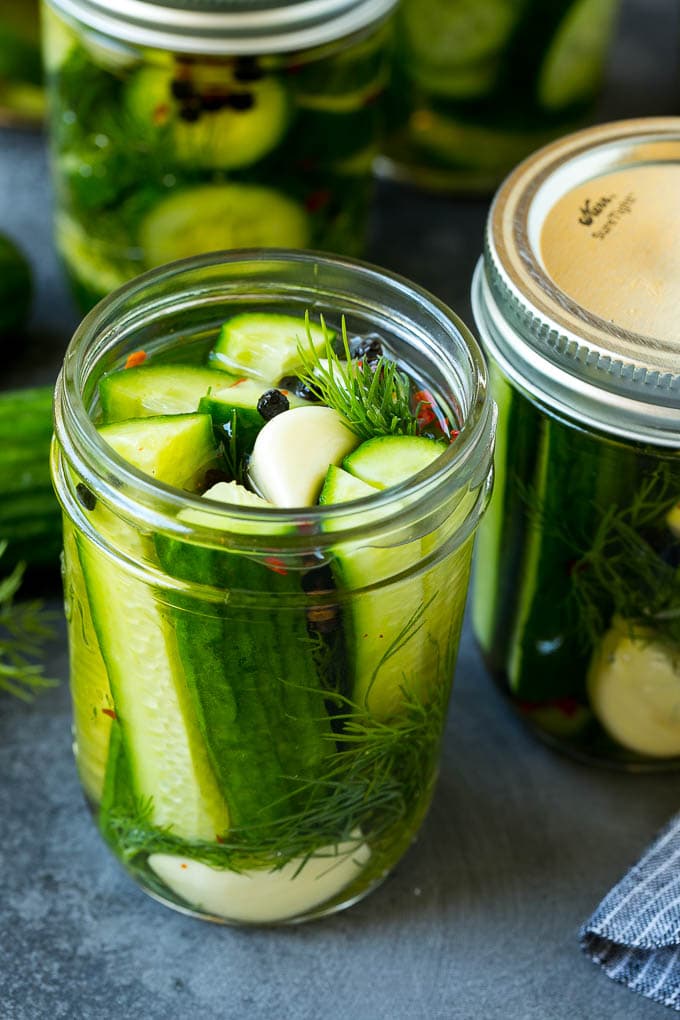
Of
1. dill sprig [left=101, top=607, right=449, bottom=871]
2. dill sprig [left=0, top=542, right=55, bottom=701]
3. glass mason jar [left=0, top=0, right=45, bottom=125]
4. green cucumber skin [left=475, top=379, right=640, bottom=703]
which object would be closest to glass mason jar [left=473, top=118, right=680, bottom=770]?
green cucumber skin [left=475, top=379, right=640, bottom=703]

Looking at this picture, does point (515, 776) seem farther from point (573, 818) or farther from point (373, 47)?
point (373, 47)

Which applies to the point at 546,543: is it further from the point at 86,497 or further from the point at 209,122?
the point at 209,122

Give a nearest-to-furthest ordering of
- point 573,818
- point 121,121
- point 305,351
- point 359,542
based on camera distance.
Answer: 1. point 359,542
2. point 305,351
3. point 573,818
4. point 121,121

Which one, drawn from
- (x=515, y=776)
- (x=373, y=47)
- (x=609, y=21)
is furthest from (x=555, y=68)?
(x=515, y=776)

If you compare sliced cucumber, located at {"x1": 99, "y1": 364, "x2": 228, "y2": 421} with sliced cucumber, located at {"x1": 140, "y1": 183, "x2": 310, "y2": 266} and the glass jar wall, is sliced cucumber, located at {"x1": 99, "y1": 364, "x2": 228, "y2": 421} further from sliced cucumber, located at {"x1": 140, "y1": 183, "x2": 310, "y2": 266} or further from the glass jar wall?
sliced cucumber, located at {"x1": 140, "y1": 183, "x2": 310, "y2": 266}

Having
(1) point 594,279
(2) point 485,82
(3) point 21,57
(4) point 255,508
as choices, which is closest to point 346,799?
(4) point 255,508

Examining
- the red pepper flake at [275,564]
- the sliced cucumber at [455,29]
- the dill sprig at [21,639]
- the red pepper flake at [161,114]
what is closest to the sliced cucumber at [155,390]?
the red pepper flake at [275,564]
